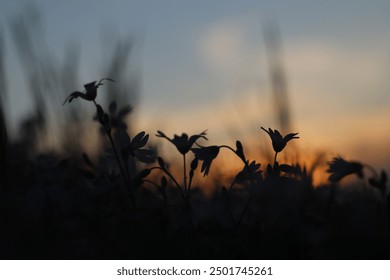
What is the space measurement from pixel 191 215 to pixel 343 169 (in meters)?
0.42

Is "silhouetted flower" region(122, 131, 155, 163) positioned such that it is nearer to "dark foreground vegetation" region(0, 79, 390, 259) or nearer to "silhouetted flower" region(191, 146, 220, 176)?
"dark foreground vegetation" region(0, 79, 390, 259)

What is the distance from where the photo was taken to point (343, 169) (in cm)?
165

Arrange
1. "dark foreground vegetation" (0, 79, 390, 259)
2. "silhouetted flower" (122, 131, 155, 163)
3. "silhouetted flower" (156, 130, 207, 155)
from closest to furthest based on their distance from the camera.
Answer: "dark foreground vegetation" (0, 79, 390, 259) < "silhouetted flower" (156, 130, 207, 155) < "silhouetted flower" (122, 131, 155, 163)

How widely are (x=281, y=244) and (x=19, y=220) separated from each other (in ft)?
2.89

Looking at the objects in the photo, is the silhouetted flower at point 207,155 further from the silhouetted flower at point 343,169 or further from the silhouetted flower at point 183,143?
the silhouetted flower at point 343,169

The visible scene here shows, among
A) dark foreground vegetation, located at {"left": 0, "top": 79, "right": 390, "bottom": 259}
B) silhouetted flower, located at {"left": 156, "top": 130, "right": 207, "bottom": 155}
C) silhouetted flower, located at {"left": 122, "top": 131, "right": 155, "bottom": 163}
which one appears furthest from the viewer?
silhouetted flower, located at {"left": 122, "top": 131, "right": 155, "bottom": 163}

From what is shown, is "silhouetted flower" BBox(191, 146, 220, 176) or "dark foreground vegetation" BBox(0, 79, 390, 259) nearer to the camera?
"dark foreground vegetation" BBox(0, 79, 390, 259)

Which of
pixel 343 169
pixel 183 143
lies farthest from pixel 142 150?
pixel 343 169

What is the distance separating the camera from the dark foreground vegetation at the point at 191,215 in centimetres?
143

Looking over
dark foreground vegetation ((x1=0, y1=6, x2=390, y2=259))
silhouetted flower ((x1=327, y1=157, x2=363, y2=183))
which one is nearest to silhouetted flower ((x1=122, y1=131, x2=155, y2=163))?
dark foreground vegetation ((x1=0, y1=6, x2=390, y2=259))

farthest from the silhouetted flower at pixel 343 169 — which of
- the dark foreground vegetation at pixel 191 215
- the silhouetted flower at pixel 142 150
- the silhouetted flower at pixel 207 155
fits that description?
the silhouetted flower at pixel 142 150

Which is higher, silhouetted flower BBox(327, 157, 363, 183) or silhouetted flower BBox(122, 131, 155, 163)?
Answer: silhouetted flower BBox(122, 131, 155, 163)

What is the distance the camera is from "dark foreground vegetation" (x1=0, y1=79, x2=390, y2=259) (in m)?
1.43

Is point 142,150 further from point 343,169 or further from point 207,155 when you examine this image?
point 343,169
